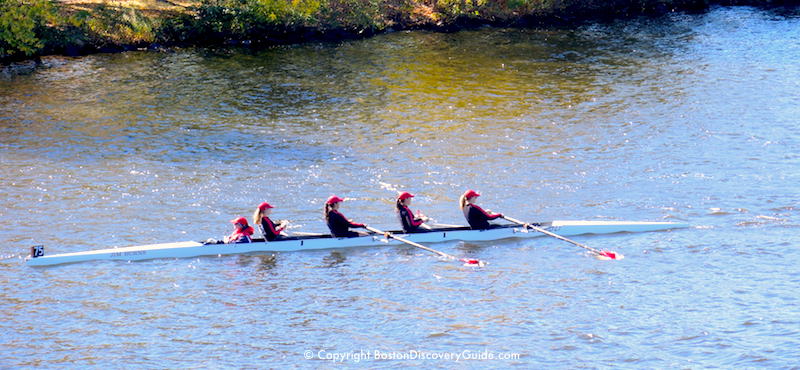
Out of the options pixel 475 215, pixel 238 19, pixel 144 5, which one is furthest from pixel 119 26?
pixel 475 215

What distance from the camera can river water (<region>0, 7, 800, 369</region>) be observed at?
1911 centimetres

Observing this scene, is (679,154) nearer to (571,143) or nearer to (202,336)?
(571,143)

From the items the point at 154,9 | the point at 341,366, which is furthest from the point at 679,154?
the point at 154,9

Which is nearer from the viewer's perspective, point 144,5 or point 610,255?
point 610,255

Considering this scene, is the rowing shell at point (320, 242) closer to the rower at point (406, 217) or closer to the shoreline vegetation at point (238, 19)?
the rower at point (406, 217)

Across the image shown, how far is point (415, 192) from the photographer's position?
90.5 ft

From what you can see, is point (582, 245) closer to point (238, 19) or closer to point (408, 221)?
point (408, 221)

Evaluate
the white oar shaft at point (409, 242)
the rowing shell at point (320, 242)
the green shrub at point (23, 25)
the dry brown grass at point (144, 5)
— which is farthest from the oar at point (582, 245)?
the dry brown grass at point (144, 5)

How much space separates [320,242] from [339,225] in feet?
2.15

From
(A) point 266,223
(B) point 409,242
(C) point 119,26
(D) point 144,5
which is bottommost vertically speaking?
(B) point 409,242

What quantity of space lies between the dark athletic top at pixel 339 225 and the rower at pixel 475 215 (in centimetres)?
278

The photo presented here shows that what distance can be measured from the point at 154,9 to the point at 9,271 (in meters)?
27.9

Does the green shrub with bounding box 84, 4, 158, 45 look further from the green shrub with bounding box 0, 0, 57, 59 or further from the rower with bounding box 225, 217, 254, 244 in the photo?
the rower with bounding box 225, 217, 254, 244

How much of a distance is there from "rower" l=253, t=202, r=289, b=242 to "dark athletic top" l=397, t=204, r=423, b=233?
3105 millimetres
